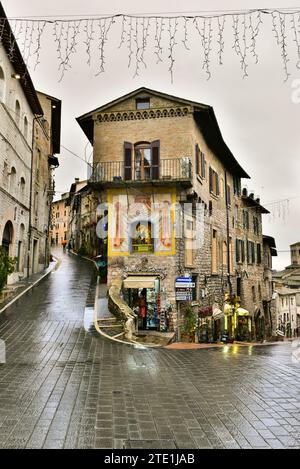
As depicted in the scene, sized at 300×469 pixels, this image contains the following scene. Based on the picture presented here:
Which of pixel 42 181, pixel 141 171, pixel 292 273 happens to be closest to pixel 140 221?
pixel 141 171

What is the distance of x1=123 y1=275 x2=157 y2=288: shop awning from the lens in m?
16.7

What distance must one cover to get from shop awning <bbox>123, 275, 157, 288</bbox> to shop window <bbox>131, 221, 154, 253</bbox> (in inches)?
55.3

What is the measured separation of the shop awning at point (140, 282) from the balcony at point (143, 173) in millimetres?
4516

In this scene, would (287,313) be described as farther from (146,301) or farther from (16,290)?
(16,290)

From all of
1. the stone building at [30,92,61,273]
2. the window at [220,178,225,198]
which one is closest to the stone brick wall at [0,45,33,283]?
the stone building at [30,92,61,273]

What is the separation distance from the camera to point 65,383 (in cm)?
692

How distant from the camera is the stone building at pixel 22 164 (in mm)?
17459

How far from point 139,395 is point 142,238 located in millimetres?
11694

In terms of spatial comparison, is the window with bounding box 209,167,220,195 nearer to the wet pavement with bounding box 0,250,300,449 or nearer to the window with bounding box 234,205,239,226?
the window with bounding box 234,205,239,226

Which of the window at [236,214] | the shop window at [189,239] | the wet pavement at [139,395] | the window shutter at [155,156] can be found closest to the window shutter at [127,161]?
the window shutter at [155,156]

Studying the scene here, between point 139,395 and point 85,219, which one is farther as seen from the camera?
point 85,219

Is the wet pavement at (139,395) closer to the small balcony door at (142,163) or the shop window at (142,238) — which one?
the shop window at (142,238)

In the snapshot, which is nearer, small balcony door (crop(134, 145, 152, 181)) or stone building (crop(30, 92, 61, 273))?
small balcony door (crop(134, 145, 152, 181))

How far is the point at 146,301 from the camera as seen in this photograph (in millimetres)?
17344
